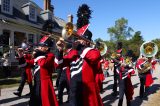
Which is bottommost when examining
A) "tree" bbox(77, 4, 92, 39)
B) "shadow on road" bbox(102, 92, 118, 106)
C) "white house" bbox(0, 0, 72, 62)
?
"shadow on road" bbox(102, 92, 118, 106)

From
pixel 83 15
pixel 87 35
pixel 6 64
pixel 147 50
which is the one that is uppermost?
pixel 83 15

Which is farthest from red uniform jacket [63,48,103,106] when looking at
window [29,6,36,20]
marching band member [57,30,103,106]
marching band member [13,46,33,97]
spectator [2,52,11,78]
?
window [29,6,36,20]

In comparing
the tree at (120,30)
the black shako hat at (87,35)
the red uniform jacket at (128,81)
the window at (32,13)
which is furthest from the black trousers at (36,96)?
the tree at (120,30)

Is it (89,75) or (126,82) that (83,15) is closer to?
(126,82)

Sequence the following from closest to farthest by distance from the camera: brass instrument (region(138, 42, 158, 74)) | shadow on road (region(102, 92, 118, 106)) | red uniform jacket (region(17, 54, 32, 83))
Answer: red uniform jacket (region(17, 54, 32, 83)) → shadow on road (region(102, 92, 118, 106)) → brass instrument (region(138, 42, 158, 74))

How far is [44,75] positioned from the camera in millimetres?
6840

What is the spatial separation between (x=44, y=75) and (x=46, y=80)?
0.12 meters

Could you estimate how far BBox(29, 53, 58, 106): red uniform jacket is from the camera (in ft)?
21.9

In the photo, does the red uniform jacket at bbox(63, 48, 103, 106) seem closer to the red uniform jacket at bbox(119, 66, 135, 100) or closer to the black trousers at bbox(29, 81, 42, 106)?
the black trousers at bbox(29, 81, 42, 106)

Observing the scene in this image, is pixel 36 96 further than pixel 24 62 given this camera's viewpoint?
No

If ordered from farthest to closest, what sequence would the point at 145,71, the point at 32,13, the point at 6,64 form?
1. the point at 32,13
2. the point at 6,64
3. the point at 145,71

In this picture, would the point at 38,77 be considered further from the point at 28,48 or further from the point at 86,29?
the point at 28,48

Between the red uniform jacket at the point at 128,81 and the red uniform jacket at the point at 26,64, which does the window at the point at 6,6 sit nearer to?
the red uniform jacket at the point at 26,64

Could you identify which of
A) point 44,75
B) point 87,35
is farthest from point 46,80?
point 87,35
